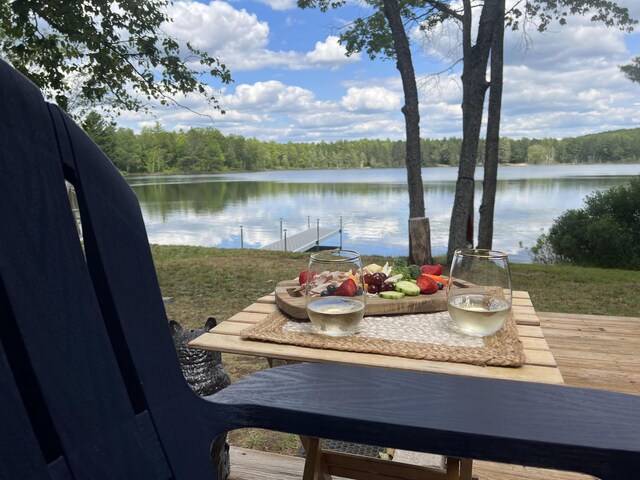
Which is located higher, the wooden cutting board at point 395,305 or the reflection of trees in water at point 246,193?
the wooden cutting board at point 395,305

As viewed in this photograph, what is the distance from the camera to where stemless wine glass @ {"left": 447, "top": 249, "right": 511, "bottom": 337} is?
4.33 ft

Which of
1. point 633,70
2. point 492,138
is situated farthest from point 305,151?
point 492,138

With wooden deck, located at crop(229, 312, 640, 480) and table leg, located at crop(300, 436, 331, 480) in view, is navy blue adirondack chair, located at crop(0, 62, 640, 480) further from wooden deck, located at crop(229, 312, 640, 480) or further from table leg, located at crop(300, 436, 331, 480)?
Answer: wooden deck, located at crop(229, 312, 640, 480)

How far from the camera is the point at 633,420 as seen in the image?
574 millimetres

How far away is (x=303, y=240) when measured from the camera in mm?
16859

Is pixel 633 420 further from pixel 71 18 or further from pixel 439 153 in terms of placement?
pixel 439 153

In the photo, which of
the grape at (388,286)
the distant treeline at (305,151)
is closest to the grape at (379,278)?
the grape at (388,286)

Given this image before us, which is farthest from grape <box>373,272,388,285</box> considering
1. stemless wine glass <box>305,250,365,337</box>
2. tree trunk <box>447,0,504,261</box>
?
tree trunk <box>447,0,504,261</box>

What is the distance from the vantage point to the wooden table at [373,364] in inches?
46.3

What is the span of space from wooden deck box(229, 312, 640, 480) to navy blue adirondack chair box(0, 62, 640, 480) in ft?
4.20

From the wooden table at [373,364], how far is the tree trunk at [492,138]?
5.54 m

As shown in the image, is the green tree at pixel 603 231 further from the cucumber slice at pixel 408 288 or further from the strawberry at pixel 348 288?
the strawberry at pixel 348 288

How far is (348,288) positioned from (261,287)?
4682 millimetres

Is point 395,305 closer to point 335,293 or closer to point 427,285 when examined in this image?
point 427,285
